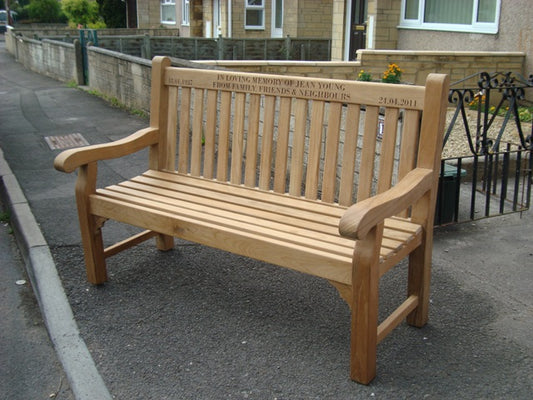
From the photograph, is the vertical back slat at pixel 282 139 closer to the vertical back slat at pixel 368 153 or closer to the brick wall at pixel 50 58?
the vertical back slat at pixel 368 153

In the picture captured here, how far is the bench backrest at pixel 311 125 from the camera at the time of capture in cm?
333

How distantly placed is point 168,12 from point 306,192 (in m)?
30.9

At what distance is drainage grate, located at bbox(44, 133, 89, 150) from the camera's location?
8523 millimetres

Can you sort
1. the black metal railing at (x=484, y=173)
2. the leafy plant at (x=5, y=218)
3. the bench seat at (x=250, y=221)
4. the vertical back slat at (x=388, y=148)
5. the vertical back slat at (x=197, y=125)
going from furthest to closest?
the leafy plant at (x=5, y=218)
the black metal railing at (x=484, y=173)
the vertical back slat at (x=197, y=125)
the vertical back slat at (x=388, y=148)
the bench seat at (x=250, y=221)

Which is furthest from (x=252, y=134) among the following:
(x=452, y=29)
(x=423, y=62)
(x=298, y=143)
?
(x=452, y=29)

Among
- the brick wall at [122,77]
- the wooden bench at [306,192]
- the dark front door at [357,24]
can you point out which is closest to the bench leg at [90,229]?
the wooden bench at [306,192]

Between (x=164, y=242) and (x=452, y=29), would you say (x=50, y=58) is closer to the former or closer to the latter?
(x=452, y=29)

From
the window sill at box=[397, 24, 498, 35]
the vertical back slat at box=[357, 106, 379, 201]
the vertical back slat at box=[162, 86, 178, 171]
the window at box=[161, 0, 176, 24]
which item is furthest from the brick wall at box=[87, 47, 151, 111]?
the window at box=[161, 0, 176, 24]

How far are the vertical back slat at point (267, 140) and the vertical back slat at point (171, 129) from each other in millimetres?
725

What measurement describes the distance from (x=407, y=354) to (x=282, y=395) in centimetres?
72

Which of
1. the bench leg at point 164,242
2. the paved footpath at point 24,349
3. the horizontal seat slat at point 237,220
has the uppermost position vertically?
the horizontal seat slat at point 237,220

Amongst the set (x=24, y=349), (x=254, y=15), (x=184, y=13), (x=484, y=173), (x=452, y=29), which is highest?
(x=184, y=13)

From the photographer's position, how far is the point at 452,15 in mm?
12531

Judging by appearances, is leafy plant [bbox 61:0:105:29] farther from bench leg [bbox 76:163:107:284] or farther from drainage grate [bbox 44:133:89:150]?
bench leg [bbox 76:163:107:284]
